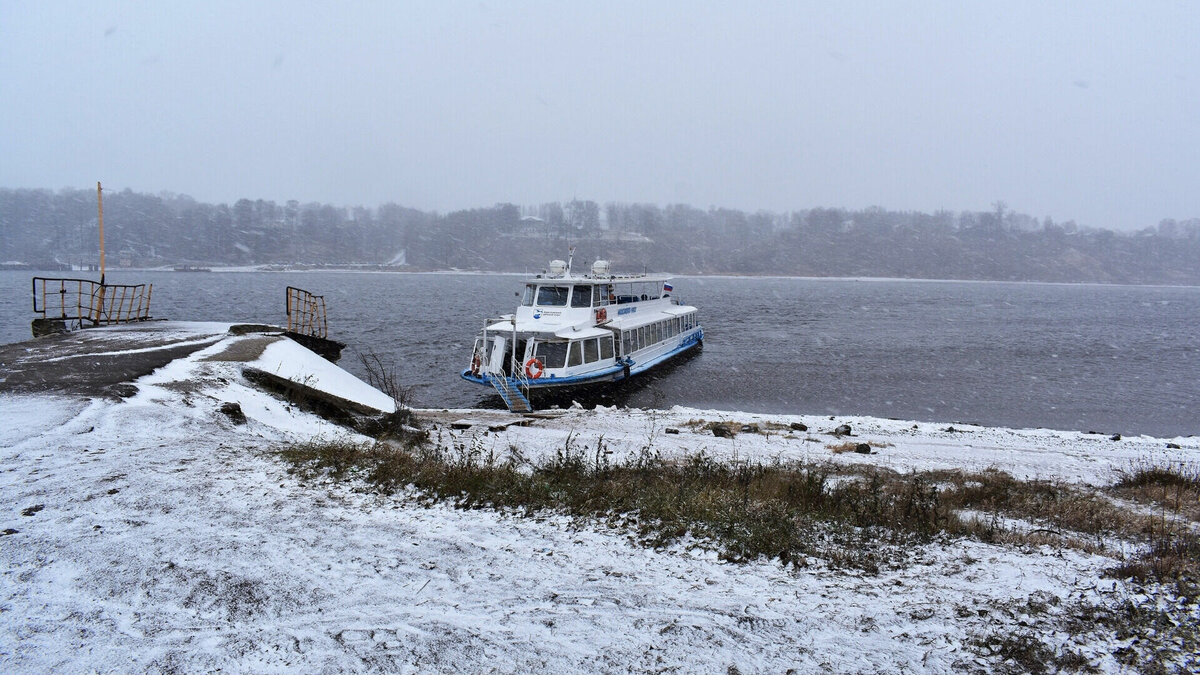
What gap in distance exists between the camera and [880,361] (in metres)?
36.6

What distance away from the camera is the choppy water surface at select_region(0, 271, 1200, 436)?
25375mm

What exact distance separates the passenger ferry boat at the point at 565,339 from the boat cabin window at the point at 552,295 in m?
0.03

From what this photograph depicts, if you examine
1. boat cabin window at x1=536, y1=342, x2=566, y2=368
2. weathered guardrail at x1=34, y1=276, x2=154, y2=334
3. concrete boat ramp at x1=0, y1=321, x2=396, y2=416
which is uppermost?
weathered guardrail at x1=34, y1=276, x2=154, y2=334

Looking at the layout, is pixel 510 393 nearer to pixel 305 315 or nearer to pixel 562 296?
pixel 562 296

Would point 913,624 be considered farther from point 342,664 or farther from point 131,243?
point 131,243

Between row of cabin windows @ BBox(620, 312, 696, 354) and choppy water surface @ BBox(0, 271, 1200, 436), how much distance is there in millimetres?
1883

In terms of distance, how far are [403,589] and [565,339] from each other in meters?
18.5

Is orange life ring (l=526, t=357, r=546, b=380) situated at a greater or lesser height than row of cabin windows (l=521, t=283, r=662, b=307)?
lesser

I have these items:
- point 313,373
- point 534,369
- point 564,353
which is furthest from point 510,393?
point 313,373

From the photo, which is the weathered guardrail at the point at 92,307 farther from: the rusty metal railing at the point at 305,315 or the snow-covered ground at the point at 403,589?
the snow-covered ground at the point at 403,589

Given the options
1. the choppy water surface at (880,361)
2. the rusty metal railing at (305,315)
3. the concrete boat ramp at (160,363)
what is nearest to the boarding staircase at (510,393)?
the choppy water surface at (880,361)

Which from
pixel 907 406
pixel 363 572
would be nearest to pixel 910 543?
pixel 363 572

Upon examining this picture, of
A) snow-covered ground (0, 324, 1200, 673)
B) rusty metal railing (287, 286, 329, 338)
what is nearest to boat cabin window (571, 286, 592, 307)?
rusty metal railing (287, 286, 329, 338)

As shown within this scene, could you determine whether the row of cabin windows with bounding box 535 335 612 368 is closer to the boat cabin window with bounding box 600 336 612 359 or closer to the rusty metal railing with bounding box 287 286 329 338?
the boat cabin window with bounding box 600 336 612 359
